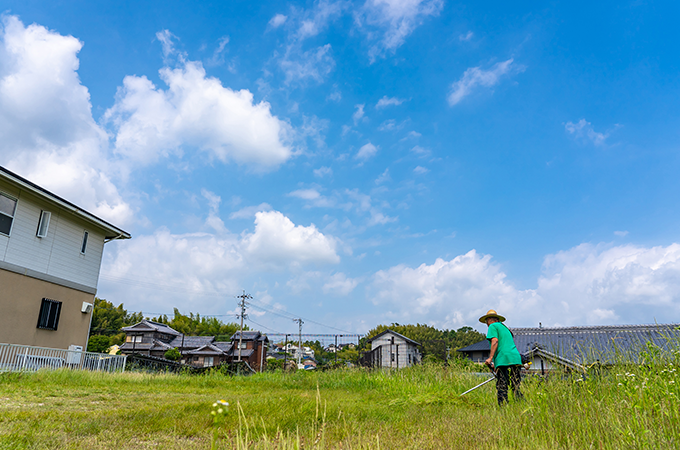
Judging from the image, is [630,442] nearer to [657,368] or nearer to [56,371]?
[657,368]

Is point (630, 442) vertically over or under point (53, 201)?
under

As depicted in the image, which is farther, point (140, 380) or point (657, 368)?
point (140, 380)

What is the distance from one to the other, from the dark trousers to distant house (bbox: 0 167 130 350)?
1400 centimetres

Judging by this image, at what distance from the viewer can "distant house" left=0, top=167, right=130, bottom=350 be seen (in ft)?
41.6

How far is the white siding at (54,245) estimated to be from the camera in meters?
13.1

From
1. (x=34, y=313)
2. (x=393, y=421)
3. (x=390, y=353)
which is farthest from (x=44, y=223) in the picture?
(x=390, y=353)

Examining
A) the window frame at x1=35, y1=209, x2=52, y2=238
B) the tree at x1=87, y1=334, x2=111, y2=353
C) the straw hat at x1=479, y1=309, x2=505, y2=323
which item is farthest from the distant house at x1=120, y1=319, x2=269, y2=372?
the straw hat at x1=479, y1=309, x2=505, y2=323

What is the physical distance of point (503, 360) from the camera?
6.37 metres

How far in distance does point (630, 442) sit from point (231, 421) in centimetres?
382

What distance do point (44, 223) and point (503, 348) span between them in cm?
1524

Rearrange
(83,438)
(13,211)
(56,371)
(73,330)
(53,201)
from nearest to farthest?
(83,438) < (56,371) < (13,211) < (53,201) < (73,330)

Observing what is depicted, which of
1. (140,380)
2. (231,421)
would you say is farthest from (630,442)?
(140,380)

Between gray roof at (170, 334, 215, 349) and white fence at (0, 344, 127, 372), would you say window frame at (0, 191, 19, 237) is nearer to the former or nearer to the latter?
white fence at (0, 344, 127, 372)

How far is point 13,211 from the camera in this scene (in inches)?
512
